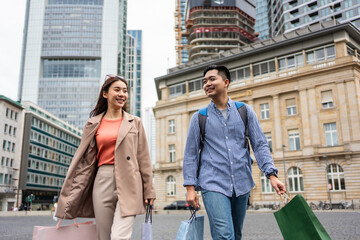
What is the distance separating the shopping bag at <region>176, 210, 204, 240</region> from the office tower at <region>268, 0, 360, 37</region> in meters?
70.4

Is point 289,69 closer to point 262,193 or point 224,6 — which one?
point 262,193

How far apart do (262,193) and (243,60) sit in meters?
16.1

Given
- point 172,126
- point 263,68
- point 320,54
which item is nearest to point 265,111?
point 263,68

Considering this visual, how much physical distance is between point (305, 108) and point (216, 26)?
47.4 metres

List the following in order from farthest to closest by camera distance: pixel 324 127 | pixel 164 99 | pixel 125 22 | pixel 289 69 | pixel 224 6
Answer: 1. pixel 125 22
2. pixel 224 6
3. pixel 164 99
4. pixel 289 69
5. pixel 324 127

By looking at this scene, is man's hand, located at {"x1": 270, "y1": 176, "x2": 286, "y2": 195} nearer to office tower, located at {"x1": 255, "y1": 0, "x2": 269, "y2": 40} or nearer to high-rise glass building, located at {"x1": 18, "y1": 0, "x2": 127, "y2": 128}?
high-rise glass building, located at {"x1": 18, "y1": 0, "x2": 127, "y2": 128}

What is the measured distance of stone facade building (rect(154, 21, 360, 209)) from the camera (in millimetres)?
34156

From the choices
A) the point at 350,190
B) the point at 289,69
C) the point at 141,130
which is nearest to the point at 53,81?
the point at 289,69

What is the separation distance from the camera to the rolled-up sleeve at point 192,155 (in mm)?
3449

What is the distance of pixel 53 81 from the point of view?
122 metres

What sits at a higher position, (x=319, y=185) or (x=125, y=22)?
(x=125, y=22)

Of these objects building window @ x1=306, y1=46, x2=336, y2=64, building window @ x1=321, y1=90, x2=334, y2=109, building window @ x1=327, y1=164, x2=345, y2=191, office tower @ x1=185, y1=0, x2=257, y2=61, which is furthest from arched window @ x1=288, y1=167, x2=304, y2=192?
office tower @ x1=185, y1=0, x2=257, y2=61

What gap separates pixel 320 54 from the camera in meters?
38.0

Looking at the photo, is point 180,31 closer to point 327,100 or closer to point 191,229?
point 327,100
